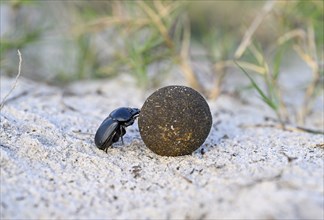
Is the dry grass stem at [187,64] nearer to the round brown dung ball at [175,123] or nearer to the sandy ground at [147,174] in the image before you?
the sandy ground at [147,174]

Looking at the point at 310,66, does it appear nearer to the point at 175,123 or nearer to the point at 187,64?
the point at 187,64

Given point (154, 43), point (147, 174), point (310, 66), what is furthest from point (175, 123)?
point (310, 66)

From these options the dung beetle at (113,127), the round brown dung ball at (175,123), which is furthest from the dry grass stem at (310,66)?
the dung beetle at (113,127)

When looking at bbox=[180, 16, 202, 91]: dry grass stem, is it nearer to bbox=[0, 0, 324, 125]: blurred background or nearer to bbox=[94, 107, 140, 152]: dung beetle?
bbox=[0, 0, 324, 125]: blurred background

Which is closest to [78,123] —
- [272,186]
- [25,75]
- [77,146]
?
[77,146]

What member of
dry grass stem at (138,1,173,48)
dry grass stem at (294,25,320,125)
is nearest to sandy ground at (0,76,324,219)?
dry grass stem at (294,25,320,125)

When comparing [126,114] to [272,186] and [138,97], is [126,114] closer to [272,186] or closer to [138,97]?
[272,186]

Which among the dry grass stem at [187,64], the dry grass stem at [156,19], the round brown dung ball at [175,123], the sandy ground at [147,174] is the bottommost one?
the sandy ground at [147,174]
